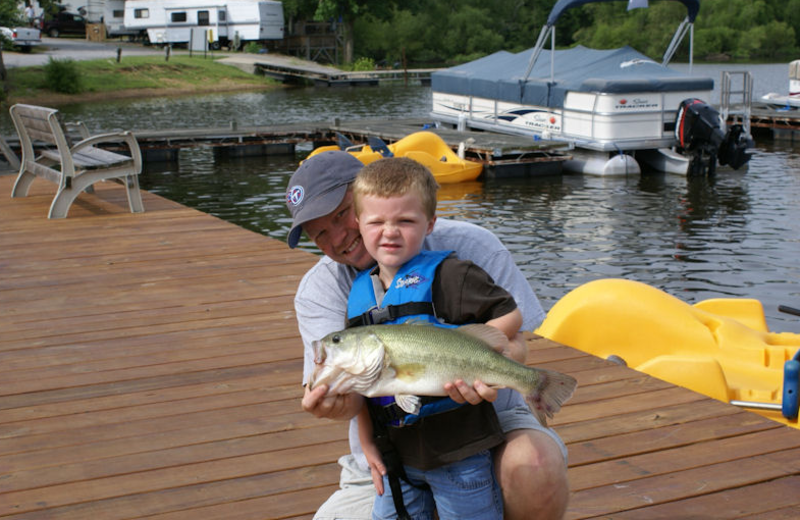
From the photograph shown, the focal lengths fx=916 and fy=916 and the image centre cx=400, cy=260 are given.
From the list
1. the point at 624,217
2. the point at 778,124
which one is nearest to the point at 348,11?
the point at 778,124

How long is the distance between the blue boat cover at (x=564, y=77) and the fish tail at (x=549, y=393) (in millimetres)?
18863

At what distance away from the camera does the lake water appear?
12.2 meters

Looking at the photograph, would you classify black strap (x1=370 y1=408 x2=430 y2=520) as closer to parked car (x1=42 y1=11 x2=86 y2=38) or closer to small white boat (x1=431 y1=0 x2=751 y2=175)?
small white boat (x1=431 y1=0 x2=751 y2=175)

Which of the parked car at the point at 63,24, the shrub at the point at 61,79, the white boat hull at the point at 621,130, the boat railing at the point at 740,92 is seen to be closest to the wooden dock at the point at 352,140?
the white boat hull at the point at 621,130

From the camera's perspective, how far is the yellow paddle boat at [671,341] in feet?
15.8

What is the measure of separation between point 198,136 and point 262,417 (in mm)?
21768

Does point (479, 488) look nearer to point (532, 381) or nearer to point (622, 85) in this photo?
point (532, 381)

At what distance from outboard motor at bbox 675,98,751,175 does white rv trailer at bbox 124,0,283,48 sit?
169 feet

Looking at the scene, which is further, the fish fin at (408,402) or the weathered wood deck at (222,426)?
the weathered wood deck at (222,426)

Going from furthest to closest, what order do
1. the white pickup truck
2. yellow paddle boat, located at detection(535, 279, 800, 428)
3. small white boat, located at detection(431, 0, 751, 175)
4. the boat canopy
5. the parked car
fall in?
1. the parked car
2. the white pickup truck
3. the boat canopy
4. small white boat, located at detection(431, 0, 751, 175)
5. yellow paddle boat, located at detection(535, 279, 800, 428)

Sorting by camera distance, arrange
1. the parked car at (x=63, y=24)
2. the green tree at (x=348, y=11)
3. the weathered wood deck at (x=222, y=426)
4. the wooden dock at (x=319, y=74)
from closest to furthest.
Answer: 1. the weathered wood deck at (x=222, y=426)
2. the wooden dock at (x=319, y=74)
3. the green tree at (x=348, y=11)
4. the parked car at (x=63, y=24)

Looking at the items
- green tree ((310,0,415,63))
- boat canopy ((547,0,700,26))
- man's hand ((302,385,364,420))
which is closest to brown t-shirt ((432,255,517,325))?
man's hand ((302,385,364,420))

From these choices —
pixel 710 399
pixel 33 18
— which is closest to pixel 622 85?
pixel 710 399

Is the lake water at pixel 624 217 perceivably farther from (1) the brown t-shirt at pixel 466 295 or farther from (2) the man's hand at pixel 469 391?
(2) the man's hand at pixel 469 391
